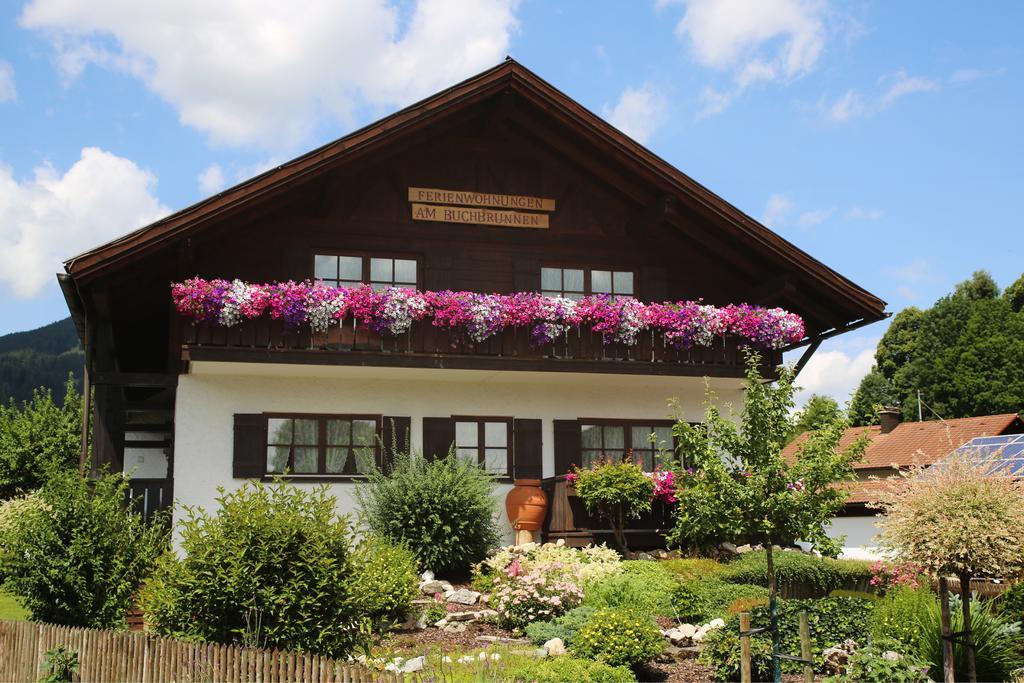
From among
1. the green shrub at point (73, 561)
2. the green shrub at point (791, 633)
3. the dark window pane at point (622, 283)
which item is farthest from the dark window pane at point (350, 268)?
the green shrub at point (791, 633)

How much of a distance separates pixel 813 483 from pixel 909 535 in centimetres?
136

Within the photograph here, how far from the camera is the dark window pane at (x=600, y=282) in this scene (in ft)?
64.8

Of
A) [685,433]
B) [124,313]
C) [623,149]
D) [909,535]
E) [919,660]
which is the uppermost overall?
[623,149]

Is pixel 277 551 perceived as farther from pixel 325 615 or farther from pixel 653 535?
pixel 653 535

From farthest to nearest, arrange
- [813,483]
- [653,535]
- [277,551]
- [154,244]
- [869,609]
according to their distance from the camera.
Result: [653,535] → [154,244] → [869,609] → [813,483] → [277,551]

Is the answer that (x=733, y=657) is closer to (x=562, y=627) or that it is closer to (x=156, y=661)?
(x=562, y=627)

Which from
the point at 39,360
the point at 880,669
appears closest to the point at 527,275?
the point at 880,669

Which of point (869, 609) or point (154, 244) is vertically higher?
point (154, 244)

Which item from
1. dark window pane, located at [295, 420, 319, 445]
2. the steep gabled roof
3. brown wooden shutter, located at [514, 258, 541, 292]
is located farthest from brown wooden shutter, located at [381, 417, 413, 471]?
the steep gabled roof

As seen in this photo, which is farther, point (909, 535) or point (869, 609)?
point (869, 609)

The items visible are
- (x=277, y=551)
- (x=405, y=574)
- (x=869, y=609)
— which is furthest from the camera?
(x=405, y=574)

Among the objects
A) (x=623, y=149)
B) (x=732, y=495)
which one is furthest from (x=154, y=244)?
(x=732, y=495)

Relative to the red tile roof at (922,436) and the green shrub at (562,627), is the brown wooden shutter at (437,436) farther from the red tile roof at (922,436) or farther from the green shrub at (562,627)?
the red tile roof at (922,436)

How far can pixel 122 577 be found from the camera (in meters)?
12.5
